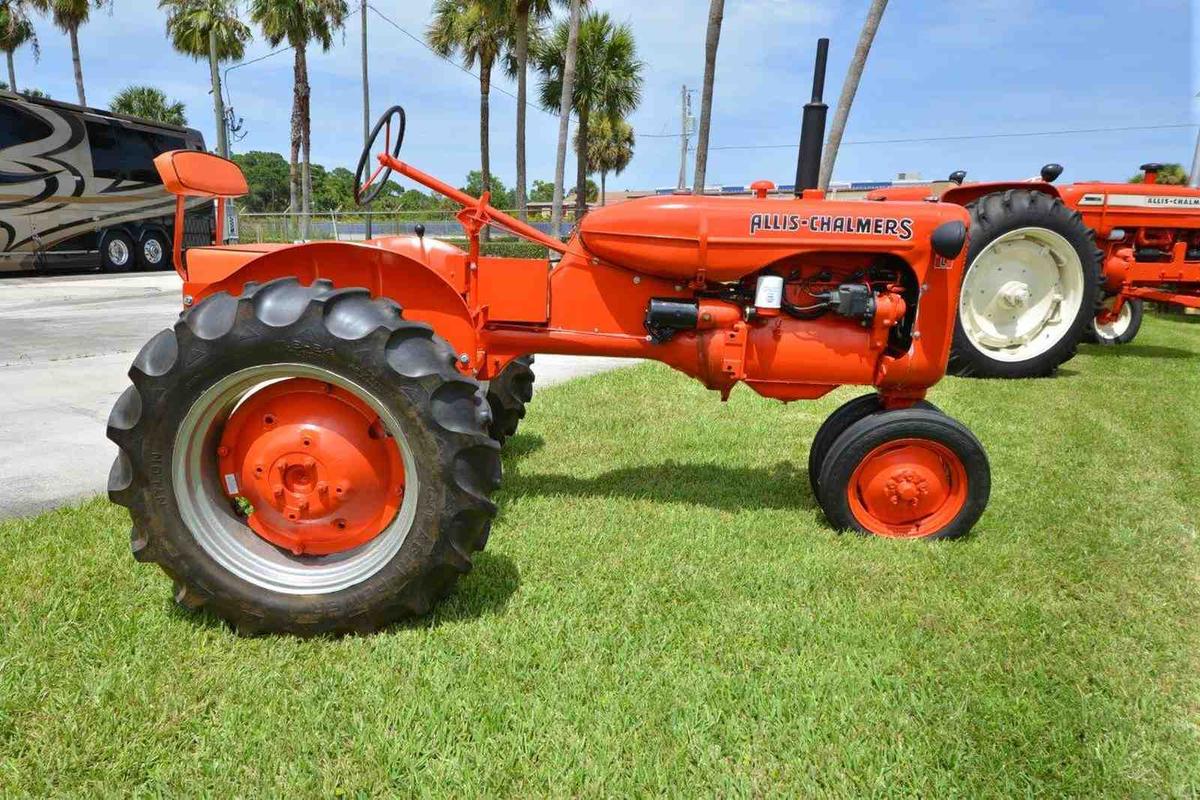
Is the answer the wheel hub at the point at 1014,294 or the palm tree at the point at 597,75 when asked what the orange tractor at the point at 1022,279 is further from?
the palm tree at the point at 597,75

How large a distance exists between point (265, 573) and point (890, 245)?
2640mm

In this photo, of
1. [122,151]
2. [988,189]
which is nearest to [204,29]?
[122,151]

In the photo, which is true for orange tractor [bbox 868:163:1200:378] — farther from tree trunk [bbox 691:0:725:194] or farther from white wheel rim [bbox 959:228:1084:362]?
tree trunk [bbox 691:0:725:194]

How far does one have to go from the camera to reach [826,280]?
3.14 meters

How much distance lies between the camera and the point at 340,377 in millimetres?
2305

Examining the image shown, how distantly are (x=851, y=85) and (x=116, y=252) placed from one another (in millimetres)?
16295

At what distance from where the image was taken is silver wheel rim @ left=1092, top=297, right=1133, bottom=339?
8.36 meters

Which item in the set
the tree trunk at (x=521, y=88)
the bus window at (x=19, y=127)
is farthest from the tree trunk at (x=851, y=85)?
the bus window at (x=19, y=127)

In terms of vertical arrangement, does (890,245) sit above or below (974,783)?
above

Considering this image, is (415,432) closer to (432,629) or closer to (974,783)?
(432,629)

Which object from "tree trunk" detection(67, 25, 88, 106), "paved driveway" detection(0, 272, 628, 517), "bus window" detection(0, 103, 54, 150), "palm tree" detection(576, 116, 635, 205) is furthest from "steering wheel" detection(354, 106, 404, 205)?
"palm tree" detection(576, 116, 635, 205)

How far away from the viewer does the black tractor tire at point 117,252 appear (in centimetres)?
1677

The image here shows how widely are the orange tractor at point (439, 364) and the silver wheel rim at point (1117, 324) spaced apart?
6722 mm

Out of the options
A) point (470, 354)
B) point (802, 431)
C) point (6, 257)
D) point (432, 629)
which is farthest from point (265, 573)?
point (6, 257)
